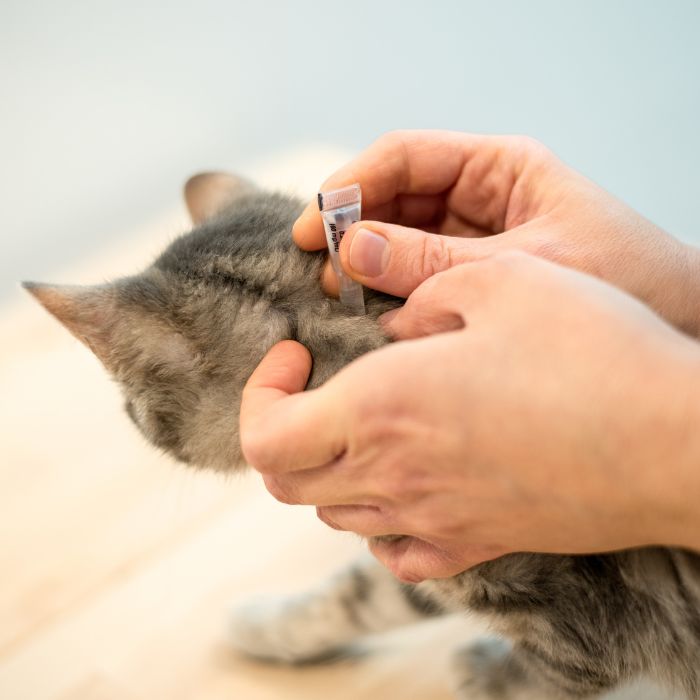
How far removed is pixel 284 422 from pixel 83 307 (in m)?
0.30

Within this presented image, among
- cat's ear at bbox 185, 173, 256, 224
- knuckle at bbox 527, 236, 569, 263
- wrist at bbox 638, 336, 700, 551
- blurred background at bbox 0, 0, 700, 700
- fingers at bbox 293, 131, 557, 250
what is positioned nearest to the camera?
wrist at bbox 638, 336, 700, 551

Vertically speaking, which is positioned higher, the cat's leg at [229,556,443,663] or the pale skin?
the pale skin

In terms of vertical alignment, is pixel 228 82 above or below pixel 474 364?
above

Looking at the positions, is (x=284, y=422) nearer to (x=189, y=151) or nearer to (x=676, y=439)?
(x=676, y=439)

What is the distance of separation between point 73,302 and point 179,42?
1.50m

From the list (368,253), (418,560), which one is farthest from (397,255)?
(418,560)

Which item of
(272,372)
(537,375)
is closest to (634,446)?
(537,375)

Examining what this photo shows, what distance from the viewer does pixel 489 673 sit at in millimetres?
1142

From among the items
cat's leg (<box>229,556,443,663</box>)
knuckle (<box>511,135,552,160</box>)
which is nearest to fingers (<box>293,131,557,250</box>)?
knuckle (<box>511,135,552,160</box>)

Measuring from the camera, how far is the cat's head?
0.86 meters

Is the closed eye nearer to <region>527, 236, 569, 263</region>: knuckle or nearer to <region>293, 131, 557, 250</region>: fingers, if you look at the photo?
<region>293, 131, 557, 250</region>: fingers

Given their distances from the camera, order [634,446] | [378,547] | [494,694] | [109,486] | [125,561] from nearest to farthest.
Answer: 1. [634,446]
2. [378,547]
3. [494,694]
4. [125,561]
5. [109,486]

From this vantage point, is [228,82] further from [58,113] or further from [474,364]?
[474,364]

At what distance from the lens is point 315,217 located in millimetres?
900
